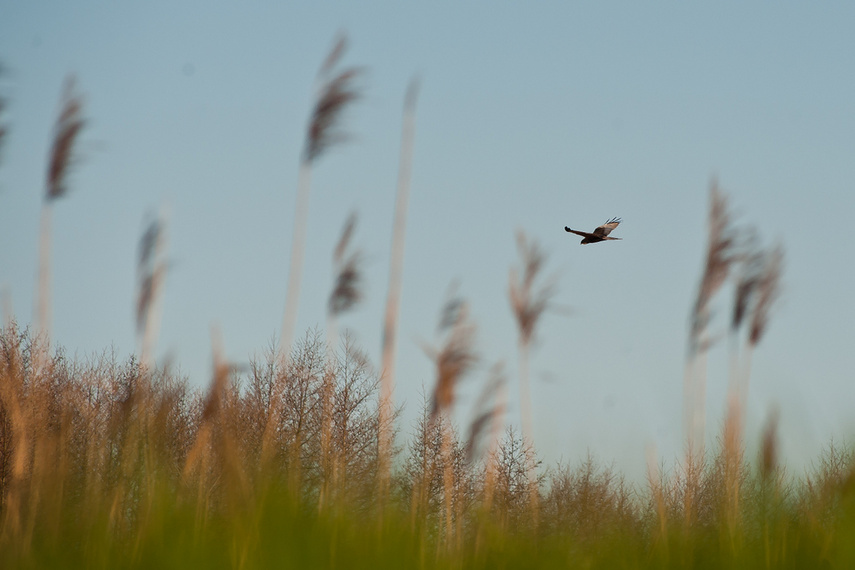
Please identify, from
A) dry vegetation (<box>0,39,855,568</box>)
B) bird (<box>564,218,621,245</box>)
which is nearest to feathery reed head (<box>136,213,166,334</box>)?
dry vegetation (<box>0,39,855,568</box>)

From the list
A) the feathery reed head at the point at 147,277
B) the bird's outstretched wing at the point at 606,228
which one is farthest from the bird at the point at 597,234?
the feathery reed head at the point at 147,277

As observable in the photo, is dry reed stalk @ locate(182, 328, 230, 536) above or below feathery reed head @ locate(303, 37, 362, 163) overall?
below

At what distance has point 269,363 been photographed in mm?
22984

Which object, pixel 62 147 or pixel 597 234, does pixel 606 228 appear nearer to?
pixel 597 234

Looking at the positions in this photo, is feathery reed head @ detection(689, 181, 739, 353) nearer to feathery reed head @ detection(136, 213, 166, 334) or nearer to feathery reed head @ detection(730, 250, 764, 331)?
feathery reed head @ detection(730, 250, 764, 331)

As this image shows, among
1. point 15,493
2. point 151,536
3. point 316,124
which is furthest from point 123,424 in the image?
point 316,124

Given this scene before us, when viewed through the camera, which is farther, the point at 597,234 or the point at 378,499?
the point at 597,234

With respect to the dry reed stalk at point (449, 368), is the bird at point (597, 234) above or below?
above

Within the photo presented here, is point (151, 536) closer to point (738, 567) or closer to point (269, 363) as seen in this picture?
point (738, 567)

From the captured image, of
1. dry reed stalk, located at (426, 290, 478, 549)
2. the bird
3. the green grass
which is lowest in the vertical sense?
the green grass

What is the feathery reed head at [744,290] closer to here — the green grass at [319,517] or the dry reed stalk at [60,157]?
the green grass at [319,517]

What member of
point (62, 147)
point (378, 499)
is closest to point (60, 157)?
point (62, 147)

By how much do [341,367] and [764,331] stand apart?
17.2 metres

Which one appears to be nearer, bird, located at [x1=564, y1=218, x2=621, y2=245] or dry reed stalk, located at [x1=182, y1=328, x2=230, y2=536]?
dry reed stalk, located at [x1=182, y1=328, x2=230, y2=536]
